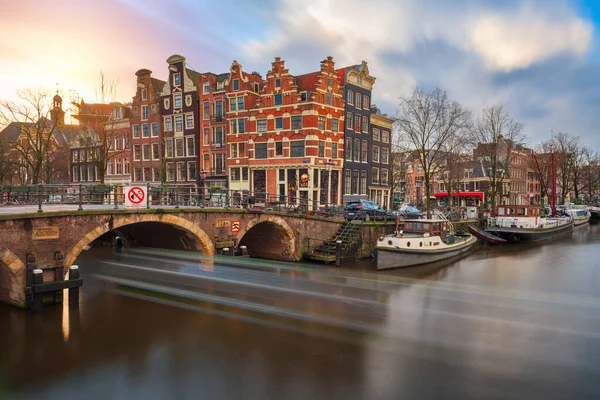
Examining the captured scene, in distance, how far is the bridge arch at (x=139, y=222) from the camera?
51.9ft

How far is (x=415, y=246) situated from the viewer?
80.7 ft

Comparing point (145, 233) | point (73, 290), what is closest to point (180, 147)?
point (145, 233)

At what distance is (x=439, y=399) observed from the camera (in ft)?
31.6

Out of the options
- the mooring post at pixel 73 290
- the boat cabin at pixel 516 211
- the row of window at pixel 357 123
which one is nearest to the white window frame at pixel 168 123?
the row of window at pixel 357 123

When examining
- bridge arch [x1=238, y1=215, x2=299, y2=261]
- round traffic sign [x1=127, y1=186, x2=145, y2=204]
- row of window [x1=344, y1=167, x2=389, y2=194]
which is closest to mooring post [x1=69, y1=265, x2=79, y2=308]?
Result: round traffic sign [x1=127, y1=186, x2=145, y2=204]

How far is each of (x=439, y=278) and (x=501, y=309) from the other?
748 cm

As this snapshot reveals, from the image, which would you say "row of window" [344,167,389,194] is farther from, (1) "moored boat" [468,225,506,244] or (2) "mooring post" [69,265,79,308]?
(2) "mooring post" [69,265,79,308]

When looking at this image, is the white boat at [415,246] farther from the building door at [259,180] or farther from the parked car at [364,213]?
the building door at [259,180]

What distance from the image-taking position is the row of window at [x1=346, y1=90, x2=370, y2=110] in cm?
4100

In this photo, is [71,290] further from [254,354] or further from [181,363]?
[254,354]

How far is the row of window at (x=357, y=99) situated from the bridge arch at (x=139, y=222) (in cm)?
2548

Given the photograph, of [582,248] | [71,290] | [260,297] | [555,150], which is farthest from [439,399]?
[555,150]

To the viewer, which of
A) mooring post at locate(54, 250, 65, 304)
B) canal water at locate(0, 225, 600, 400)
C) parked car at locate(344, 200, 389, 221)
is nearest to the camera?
canal water at locate(0, 225, 600, 400)

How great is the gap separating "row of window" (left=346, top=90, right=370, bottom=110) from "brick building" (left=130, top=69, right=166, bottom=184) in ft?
72.0
